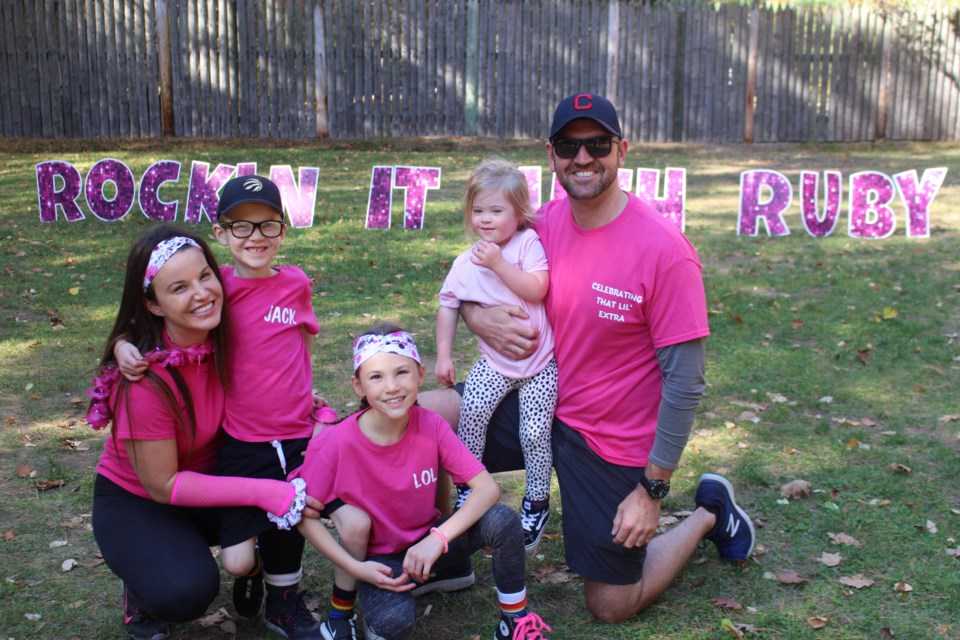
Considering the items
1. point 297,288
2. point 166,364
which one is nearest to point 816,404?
point 297,288

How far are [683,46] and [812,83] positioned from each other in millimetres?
2442

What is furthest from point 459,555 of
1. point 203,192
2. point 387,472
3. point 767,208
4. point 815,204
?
point 815,204

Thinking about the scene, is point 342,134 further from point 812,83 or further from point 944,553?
point 944,553

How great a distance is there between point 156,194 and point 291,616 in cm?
790

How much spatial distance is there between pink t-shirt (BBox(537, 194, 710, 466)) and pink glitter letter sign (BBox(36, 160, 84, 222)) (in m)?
8.05

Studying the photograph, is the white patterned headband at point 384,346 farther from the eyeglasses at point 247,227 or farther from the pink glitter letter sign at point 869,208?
the pink glitter letter sign at point 869,208

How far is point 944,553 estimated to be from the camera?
3910 mm

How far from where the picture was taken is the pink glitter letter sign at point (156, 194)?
10.2m

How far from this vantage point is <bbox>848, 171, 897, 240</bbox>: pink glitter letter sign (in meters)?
9.93

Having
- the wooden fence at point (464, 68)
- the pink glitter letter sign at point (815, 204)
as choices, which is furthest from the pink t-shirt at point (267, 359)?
the wooden fence at point (464, 68)

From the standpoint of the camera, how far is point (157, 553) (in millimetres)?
3072

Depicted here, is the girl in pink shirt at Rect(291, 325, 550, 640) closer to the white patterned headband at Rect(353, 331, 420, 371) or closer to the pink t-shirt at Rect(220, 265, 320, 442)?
the white patterned headband at Rect(353, 331, 420, 371)

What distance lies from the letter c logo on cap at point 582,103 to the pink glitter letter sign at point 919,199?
7521 millimetres

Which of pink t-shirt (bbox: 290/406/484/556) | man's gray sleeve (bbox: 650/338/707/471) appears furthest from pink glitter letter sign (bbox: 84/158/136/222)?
man's gray sleeve (bbox: 650/338/707/471)
